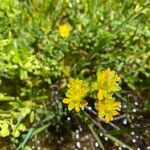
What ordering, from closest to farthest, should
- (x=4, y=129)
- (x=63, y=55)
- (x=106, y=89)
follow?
(x=106, y=89) → (x=4, y=129) → (x=63, y=55)

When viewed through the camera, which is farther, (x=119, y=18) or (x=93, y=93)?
(x=119, y=18)

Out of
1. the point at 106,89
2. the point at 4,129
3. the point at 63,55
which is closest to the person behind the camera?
the point at 106,89

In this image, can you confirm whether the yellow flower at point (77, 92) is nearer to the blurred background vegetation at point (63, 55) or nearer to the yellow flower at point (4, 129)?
the yellow flower at point (4, 129)

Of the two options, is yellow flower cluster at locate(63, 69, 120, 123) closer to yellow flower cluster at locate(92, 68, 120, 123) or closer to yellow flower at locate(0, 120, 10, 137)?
yellow flower cluster at locate(92, 68, 120, 123)

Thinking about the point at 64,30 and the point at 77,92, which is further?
the point at 64,30

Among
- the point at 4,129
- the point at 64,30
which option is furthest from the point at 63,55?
the point at 4,129

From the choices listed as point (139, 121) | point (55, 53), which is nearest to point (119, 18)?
point (55, 53)

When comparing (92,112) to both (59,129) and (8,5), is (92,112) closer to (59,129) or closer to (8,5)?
(59,129)

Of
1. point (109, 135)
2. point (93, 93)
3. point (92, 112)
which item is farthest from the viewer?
point (92, 112)

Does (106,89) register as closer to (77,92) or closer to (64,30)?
(77,92)

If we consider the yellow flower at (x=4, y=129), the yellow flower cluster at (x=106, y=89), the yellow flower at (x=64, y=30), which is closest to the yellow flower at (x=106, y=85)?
the yellow flower cluster at (x=106, y=89)
